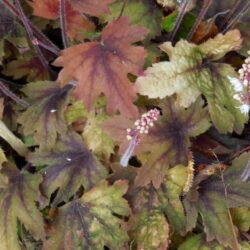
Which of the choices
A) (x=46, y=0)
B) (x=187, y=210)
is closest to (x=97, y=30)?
(x=46, y=0)

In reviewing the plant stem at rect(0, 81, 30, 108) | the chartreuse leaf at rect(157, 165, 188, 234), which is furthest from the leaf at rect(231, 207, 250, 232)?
the plant stem at rect(0, 81, 30, 108)

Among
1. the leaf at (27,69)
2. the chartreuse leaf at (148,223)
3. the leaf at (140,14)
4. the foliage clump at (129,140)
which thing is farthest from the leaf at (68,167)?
the leaf at (140,14)

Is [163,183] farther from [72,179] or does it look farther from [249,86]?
[249,86]

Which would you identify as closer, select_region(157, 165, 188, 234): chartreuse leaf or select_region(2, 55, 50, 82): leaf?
select_region(157, 165, 188, 234): chartreuse leaf

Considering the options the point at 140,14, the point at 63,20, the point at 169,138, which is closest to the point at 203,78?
the point at 169,138

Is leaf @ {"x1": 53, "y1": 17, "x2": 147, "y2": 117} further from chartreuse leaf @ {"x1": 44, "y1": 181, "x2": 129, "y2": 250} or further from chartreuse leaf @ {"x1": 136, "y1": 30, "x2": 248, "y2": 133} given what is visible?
chartreuse leaf @ {"x1": 44, "y1": 181, "x2": 129, "y2": 250}
